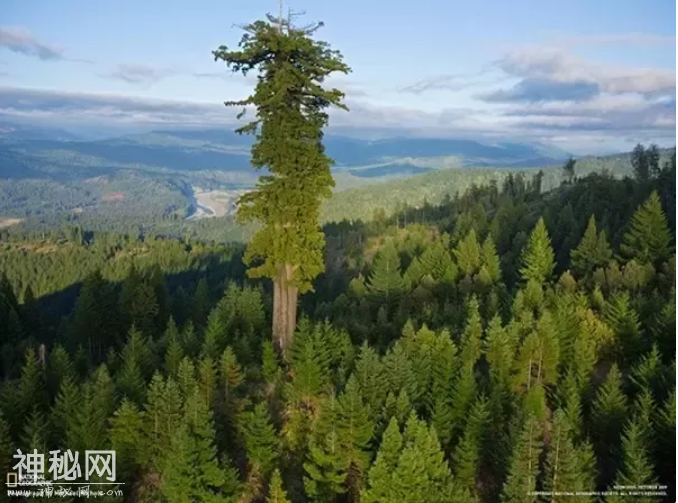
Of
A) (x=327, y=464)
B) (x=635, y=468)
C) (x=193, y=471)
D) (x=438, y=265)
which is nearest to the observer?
(x=635, y=468)

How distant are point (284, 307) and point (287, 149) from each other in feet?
22.7

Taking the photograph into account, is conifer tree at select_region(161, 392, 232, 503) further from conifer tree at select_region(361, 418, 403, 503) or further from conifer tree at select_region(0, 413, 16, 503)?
conifer tree at select_region(0, 413, 16, 503)

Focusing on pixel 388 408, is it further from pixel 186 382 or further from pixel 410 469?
pixel 186 382

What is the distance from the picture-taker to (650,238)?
156ft

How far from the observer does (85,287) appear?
52.0 meters

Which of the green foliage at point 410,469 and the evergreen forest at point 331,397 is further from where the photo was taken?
the evergreen forest at point 331,397

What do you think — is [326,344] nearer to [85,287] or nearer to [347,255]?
[85,287]

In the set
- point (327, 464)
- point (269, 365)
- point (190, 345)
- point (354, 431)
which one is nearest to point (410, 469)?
point (354, 431)

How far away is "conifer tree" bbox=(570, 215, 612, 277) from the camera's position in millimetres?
48438

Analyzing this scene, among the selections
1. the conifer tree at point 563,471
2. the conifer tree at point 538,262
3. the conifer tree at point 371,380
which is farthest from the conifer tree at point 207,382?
the conifer tree at point 538,262

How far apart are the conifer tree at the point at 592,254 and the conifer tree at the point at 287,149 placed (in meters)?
32.8

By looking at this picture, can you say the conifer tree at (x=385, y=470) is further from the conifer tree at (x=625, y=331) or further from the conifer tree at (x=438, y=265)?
the conifer tree at (x=438, y=265)

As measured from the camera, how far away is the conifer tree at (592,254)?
159ft

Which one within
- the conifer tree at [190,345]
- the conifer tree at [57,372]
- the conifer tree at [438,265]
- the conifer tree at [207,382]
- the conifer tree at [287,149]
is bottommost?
the conifer tree at [57,372]
